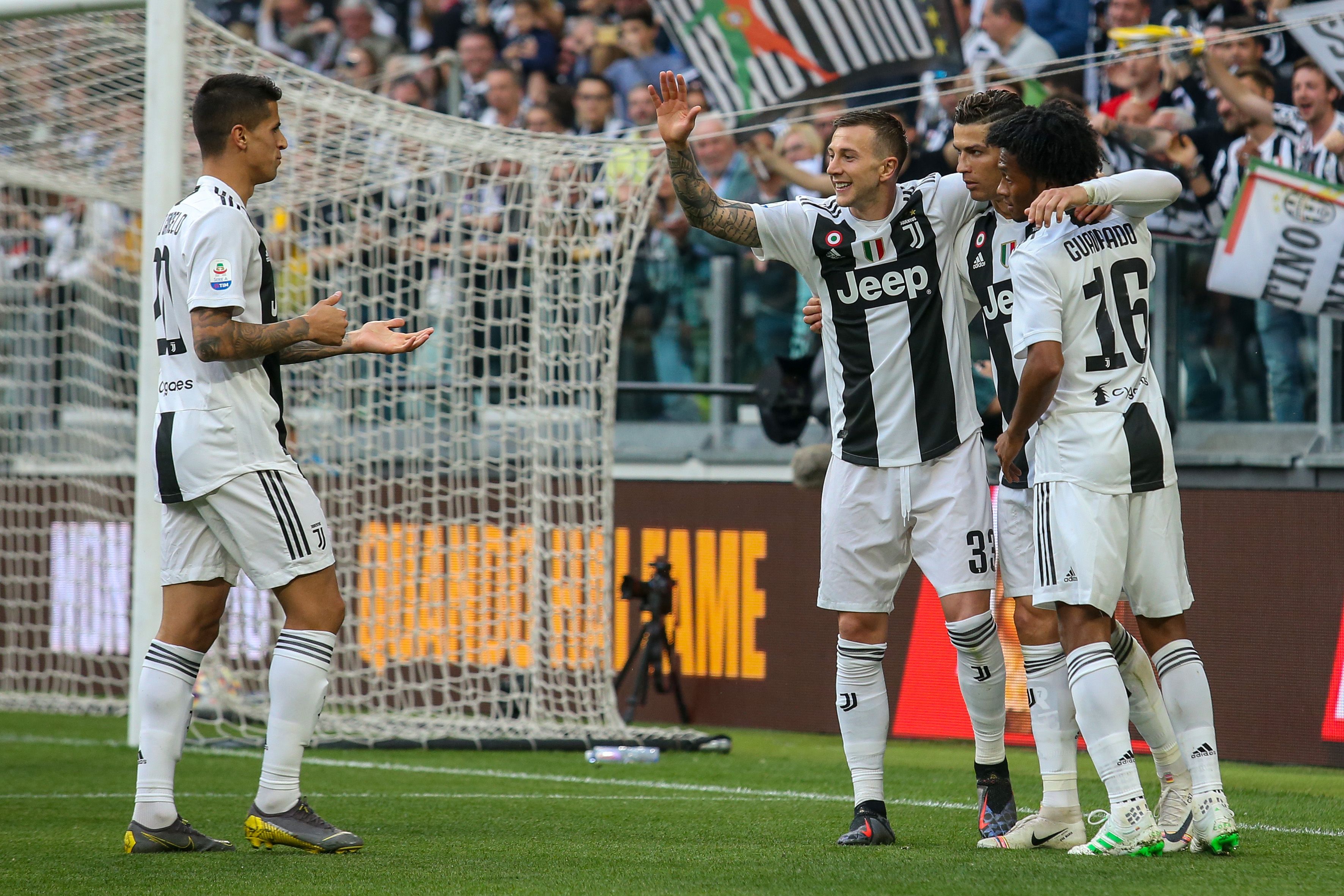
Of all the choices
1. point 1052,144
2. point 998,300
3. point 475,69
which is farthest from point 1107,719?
point 475,69

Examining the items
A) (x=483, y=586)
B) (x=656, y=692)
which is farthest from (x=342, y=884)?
(x=656, y=692)

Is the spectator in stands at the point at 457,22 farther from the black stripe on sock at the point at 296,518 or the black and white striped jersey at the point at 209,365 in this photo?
the black stripe on sock at the point at 296,518

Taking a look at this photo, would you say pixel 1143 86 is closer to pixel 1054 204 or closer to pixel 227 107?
pixel 1054 204

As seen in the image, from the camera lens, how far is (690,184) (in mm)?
4629

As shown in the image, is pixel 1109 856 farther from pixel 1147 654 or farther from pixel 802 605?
pixel 802 605

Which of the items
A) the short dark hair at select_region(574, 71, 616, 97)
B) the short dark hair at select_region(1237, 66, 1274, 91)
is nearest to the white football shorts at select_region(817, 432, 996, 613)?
the short dark hair at select_region(1237, 66, 1274, 91)

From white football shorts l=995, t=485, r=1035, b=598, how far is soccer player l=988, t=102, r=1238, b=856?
44 cm

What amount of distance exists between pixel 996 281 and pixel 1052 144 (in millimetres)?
612

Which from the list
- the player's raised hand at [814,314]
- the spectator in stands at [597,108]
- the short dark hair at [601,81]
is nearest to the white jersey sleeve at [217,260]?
the player's raised hand at [814,314]

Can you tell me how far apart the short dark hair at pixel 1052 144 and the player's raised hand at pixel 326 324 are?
1.94m

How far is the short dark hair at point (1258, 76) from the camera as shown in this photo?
8062mm

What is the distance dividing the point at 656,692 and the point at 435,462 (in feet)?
6.72

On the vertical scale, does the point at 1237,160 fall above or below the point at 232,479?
above

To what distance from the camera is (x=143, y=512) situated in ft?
25.1
